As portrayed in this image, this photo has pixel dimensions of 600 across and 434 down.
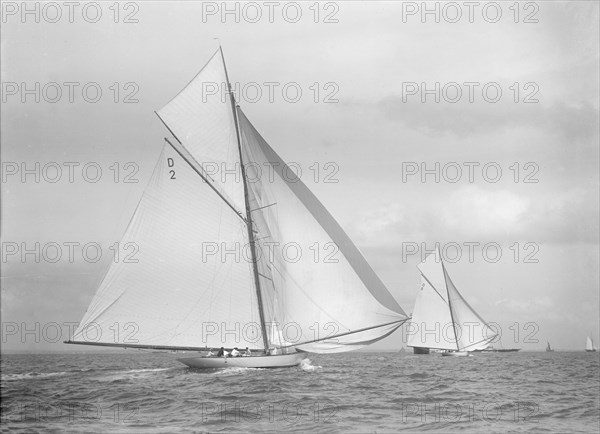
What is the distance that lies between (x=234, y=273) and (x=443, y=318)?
61551 millimetres

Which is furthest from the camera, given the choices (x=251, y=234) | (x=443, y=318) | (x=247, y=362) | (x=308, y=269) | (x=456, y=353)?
(x=456, y=353)

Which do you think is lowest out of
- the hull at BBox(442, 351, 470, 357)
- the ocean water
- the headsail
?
the hull at BBox(442, 351, 470, 357)

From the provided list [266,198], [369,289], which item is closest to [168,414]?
[369,289]

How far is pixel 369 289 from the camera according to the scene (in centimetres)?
4131

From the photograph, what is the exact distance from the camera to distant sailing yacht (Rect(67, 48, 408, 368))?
138 ft

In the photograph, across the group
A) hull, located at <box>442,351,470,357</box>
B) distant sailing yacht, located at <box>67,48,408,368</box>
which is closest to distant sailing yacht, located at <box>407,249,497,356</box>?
hull, located at <box>442,351,470,357</box>

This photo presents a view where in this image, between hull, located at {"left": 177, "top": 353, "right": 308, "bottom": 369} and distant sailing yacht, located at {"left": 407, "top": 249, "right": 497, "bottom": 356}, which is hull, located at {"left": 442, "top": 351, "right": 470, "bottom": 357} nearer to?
distant sailing yacht, located at {"left": 407, "top": 249, "right": 497, "bottom": 356}

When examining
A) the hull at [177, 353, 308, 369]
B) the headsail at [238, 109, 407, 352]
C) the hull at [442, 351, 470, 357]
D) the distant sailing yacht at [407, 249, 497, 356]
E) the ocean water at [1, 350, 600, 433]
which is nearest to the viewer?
the ocean water at [1, 350, 600, 433]

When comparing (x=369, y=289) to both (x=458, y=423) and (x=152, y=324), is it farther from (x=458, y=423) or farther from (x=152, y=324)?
(x=458, y=423)

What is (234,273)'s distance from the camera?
4566cm

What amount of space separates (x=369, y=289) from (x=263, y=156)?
9349mm

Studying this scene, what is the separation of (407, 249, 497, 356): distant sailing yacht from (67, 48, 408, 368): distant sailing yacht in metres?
55.3

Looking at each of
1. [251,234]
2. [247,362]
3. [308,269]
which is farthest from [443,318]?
[308,269]

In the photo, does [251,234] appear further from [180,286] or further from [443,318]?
[443,318]
